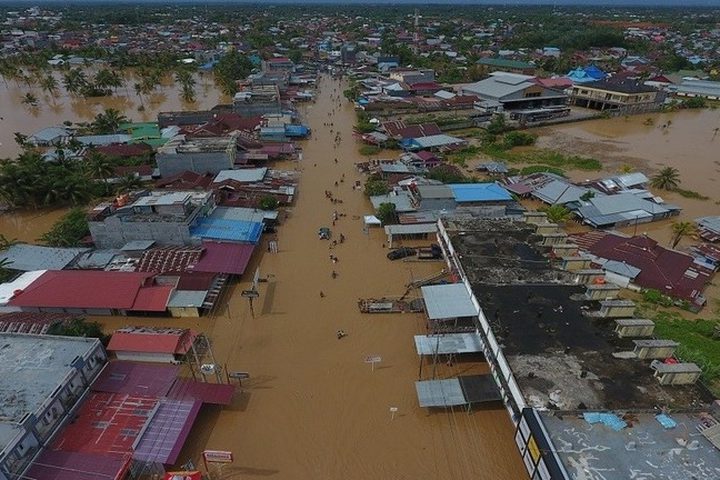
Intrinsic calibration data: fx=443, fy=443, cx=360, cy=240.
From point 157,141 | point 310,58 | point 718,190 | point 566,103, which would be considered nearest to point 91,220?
point 157,141

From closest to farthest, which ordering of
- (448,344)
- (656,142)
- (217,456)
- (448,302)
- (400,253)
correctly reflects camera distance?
(217,456) < (448,344) < (448,302) < (400,253) < (656,142)

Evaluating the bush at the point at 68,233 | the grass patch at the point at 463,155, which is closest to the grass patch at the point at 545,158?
the grass patch at the point at 463,155

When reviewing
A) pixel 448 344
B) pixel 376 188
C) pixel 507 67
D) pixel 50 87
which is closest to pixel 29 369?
pixel 448 344

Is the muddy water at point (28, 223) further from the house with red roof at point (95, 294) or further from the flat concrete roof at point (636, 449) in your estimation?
the flat concrete roof at point (636, 449)

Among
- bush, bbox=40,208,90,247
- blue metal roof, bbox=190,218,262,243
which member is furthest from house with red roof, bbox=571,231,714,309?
bush, bbox=40,208,90,247

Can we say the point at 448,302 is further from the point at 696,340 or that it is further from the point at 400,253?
the point at 696,340

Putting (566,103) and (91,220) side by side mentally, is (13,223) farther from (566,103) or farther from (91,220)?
(566,103)
